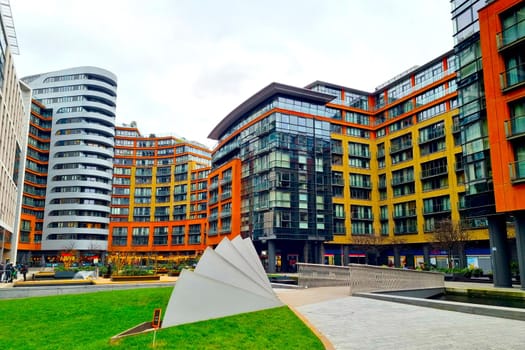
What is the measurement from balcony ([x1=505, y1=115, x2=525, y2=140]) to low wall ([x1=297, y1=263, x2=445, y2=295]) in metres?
9.00

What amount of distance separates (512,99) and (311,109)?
39044 millimetres

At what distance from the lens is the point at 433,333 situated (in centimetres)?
1031

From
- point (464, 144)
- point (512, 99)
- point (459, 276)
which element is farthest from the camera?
point (459, 276)

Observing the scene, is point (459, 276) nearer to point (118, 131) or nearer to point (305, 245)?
point (305, 245)

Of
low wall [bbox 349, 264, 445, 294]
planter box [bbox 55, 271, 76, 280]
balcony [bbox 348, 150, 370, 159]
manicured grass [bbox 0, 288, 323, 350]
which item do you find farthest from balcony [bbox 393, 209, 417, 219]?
manicured grass [bbox 0, 288, 323, 350]

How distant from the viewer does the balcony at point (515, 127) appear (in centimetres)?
2283

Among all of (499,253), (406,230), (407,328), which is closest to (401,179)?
(406,230)

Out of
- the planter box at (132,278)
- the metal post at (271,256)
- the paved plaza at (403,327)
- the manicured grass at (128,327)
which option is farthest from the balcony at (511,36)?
the metal post at (271,256)

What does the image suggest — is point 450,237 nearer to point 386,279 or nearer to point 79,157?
point 386,279

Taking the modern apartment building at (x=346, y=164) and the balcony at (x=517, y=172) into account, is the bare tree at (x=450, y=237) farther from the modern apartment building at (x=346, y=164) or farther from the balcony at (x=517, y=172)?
the balcony at (x=517, y=172)

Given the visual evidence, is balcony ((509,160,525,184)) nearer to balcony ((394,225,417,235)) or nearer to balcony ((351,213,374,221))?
balcony ((394,225,417,235))

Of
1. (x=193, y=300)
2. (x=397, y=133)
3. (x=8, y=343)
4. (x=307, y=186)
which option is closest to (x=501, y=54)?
(x=193, y=300)

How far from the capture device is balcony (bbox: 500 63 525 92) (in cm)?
2334

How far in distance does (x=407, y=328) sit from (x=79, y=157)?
308 ft
